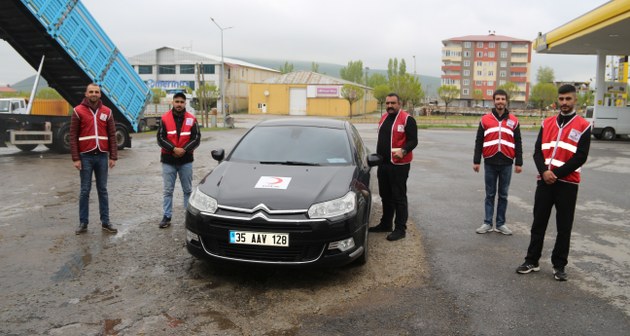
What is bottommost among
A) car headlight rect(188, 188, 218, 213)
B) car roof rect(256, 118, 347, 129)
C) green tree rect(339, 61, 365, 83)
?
car headlight rect(188, 188, 218, 213)

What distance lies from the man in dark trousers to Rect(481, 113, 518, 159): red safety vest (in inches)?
39.6

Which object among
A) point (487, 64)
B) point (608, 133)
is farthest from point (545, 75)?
point (608, 133)

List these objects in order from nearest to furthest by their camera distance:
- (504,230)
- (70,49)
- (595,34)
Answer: (504,230)
(70,49)
(595,34)

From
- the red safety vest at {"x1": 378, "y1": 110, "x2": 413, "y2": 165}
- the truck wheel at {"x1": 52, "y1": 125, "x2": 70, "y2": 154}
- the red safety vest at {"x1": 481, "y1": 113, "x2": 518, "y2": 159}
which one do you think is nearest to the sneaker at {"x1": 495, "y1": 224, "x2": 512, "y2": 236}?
the red safety vest at {"x1": 481, "y1": 113, "x2": 518, "y2": 159}

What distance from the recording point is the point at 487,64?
103438 mm

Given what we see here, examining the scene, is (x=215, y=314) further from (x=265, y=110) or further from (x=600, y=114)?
(x=265, y=110)

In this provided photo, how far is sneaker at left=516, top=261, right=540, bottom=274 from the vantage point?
4824mm

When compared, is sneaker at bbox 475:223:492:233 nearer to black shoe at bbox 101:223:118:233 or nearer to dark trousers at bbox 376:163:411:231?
dark trousers at bbox 376:163:411:231

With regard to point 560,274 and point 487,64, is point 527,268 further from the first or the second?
point 487,64

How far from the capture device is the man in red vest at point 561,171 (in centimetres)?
450

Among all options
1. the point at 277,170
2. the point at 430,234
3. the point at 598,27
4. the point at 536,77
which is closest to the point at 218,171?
the point at 277,170

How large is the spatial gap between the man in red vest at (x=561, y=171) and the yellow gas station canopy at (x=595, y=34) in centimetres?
1510

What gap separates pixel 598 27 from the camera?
1909cm

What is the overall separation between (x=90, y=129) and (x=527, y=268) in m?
5.19
